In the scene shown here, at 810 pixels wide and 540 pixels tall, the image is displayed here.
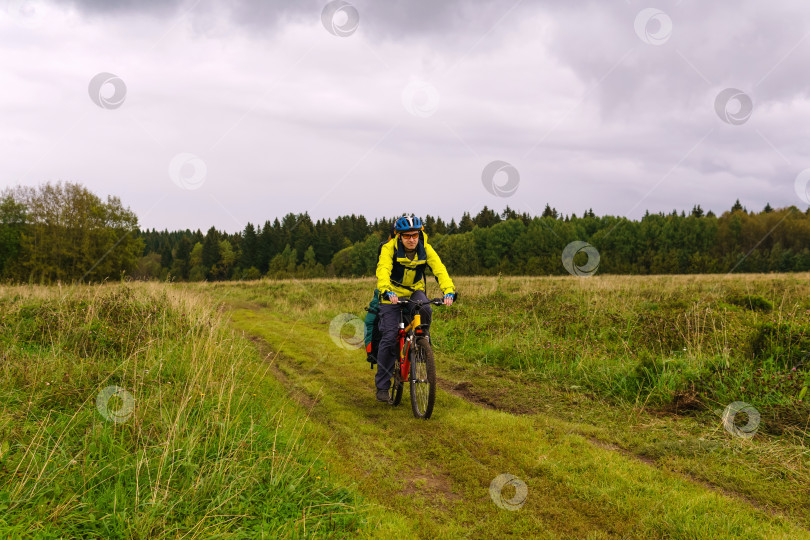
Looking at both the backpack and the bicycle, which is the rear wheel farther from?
the backpack

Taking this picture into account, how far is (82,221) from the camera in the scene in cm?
5075

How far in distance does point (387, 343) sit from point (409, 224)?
2043 millimetres

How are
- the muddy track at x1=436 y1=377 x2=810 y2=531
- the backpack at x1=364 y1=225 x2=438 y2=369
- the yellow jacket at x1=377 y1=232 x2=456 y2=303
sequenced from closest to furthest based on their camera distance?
the muddy track at x1=436 y1=377 x2=810 y2=531 < the yellow jacket at x1=377 y1=232 x2=456 y2=303 < the backpack at x1=364 y1=225 x2=438 y2=369

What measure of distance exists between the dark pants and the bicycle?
0.08 metres

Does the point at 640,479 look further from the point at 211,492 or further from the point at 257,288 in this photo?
the point at 257,288

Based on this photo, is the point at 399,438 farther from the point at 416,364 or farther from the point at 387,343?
the point at 387,343

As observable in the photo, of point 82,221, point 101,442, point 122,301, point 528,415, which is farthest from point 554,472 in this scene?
point 82,221

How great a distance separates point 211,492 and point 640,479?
409cm

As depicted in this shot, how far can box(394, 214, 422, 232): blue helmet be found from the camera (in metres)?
6.71

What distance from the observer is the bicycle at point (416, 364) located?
20.8ft

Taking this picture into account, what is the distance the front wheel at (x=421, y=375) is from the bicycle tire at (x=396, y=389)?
0.42 meters

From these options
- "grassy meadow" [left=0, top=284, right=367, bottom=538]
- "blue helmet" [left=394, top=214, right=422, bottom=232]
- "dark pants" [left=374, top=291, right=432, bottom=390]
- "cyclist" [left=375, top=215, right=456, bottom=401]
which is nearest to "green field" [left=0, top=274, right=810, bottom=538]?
"grassy meadow" [left=0, top=284, right=367, bottom=538]

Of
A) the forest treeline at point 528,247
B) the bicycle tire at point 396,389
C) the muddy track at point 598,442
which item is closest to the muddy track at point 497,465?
the muddy track at point 598,442

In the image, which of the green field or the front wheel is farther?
the front wheel
